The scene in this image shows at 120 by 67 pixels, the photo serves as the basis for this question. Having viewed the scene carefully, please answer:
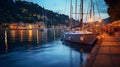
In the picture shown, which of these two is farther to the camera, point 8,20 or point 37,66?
point 8,20

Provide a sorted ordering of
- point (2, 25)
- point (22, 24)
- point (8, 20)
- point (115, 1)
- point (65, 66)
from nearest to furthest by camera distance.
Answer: point (65, 66) < point (115, 1) < point (2, 25) < point (8, 20) < point (22, 24)

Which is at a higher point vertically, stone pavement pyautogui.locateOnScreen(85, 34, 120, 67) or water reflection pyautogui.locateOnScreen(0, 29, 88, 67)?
stone pavement pyautogui.locateOnScreen(85, 34, 120, 67)

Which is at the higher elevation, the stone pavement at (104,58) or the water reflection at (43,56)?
the stone pavement at (104,58)

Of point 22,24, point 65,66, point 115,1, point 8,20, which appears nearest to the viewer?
point 65,66

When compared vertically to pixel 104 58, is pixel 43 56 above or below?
below

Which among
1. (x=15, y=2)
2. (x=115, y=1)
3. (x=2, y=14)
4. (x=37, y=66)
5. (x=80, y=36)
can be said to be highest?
(x=15, y=2)

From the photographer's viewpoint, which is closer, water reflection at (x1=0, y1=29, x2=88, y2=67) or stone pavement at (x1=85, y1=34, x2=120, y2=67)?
stone pavement at (x1=85, y1=34, x2=120, y2=67)

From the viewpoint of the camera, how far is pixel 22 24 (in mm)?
182375

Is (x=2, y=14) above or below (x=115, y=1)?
above

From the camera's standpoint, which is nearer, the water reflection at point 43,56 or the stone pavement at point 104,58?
the stone pavement at point 104,58

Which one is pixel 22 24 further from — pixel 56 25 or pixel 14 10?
pixel 56 25

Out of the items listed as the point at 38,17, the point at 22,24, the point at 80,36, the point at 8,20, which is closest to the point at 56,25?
the point at 38,17

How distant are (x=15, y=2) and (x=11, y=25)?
18556 mm

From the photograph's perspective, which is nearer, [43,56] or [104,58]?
[104,58]
